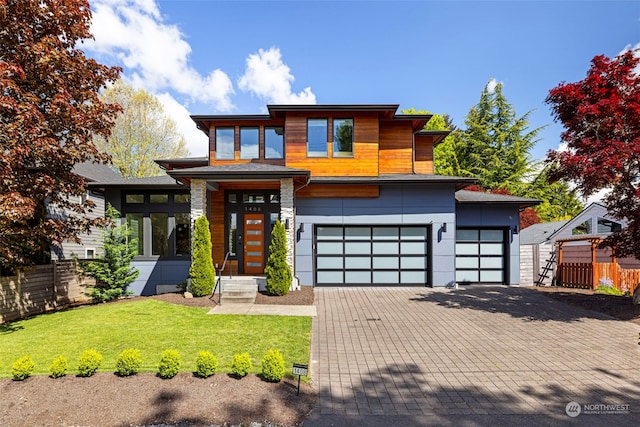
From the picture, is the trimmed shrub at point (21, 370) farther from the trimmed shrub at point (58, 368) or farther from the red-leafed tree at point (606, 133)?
the red-leafed tree at point (606, 133)

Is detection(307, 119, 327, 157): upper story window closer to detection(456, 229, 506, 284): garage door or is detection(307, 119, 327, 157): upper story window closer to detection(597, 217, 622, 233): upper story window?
detection(456, 229, 506, 284): garage door

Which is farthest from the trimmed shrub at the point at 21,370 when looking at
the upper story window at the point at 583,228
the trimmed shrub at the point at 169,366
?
the upper story window at the point at 583,228

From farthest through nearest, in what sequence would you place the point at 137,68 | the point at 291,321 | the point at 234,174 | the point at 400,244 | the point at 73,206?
the point at 137,68 → the point at 400,244 → the point at 234,174 → the point at 73,206 → the point at 291,321

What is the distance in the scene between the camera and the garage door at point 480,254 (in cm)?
1301

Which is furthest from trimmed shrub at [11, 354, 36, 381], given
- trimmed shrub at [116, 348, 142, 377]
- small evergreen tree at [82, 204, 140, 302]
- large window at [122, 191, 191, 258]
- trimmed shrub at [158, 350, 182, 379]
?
large window at [122, 191, 191, 258]

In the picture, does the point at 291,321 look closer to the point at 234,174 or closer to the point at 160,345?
the point at 160,345

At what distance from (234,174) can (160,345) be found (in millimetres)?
5660

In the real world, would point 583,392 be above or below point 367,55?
below

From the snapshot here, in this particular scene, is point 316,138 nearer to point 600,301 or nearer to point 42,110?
point 42,110

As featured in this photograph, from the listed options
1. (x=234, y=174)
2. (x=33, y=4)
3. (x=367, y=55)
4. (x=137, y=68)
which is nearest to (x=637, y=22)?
(x=367, y=55)

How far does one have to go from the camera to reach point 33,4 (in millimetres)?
6723

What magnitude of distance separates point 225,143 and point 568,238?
15.2 meters

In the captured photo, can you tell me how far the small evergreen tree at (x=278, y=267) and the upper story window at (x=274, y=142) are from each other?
13.6ft

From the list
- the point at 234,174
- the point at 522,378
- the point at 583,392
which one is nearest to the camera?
the point at 583,392
